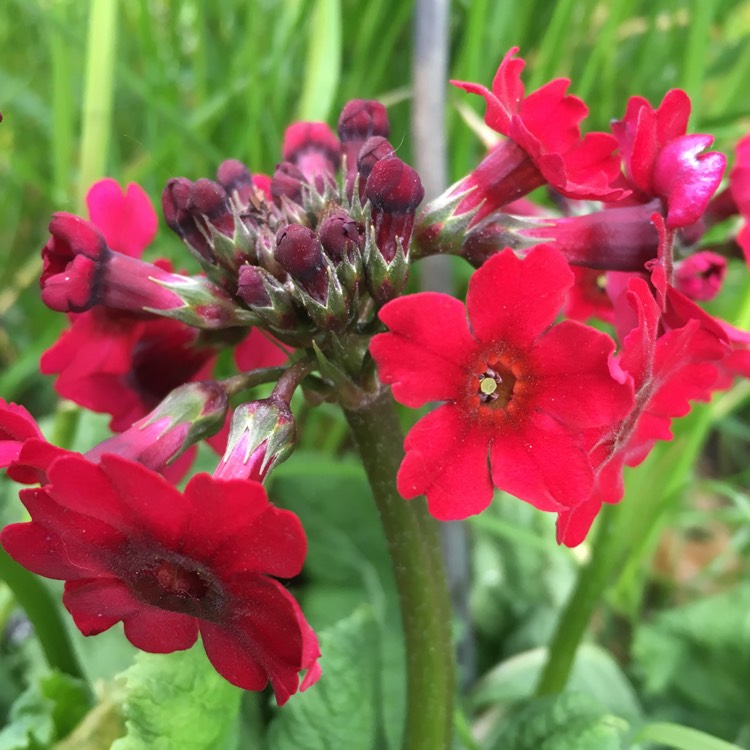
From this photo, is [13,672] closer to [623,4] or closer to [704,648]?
[704,648]

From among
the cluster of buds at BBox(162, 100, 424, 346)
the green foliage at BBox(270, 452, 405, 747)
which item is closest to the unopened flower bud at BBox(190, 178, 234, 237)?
the cluster of buds at BBox(162, 100, 424, 346)

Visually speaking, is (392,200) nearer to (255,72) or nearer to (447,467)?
(447,467)

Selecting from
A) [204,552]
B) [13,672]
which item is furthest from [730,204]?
[13,672]

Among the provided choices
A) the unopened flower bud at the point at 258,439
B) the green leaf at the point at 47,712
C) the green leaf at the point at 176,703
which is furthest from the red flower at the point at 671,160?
the green leaf at the point at 47,712

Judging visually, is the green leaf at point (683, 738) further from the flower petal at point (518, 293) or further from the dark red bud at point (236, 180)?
the dark red bud at point (236, 180)

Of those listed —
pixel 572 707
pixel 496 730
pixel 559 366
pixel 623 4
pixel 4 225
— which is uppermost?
pixel 623 4

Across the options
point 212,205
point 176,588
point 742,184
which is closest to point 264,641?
point 176,588
